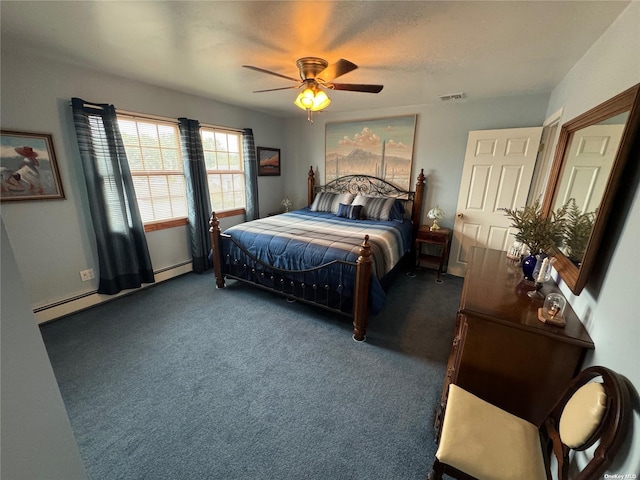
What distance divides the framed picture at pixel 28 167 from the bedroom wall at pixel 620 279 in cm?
398

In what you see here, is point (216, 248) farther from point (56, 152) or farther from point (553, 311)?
point (553, 311)

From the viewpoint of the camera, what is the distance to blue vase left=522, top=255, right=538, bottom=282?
165cm

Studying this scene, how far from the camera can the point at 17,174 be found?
2.21 metres

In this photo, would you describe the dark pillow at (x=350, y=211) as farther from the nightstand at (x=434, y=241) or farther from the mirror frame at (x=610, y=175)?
the mirror frame at (x=610, y=175)

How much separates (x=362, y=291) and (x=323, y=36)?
197 cm

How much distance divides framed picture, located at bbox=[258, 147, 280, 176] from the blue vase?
4.05 m

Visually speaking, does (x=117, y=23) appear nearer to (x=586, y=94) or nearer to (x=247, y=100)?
(x=247, y=100)

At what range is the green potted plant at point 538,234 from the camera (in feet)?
5.21

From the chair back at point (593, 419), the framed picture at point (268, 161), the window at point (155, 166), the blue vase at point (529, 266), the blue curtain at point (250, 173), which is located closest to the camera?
the chair back at point (593, 419)

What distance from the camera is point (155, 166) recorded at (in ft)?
10.6

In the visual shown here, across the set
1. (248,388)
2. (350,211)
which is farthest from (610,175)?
(350,211)

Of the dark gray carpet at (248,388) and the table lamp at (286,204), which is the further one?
the table lamp at (286,204)

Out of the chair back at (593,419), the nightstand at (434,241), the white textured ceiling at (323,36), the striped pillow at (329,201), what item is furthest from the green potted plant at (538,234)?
the striped pillow at (329,201)

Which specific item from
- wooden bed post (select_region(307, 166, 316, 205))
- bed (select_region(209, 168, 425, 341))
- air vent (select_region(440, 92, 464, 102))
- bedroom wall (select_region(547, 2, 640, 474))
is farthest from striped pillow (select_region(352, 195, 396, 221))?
bedroom wall (select_region(547, 2, 640, 474))
